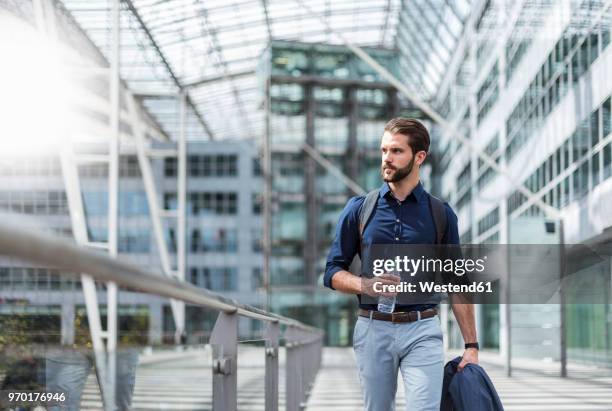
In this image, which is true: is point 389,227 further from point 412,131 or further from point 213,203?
point 213,203

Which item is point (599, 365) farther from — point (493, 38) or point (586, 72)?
point (493, 38)

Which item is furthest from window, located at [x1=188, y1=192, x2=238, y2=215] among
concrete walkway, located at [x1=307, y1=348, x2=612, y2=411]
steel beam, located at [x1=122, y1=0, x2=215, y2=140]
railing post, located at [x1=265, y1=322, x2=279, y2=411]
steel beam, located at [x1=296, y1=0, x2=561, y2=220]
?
railing post, located at [x1=265, y1=322, x2=279, y2=411]

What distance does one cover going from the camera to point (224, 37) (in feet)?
138

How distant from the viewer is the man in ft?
12.6

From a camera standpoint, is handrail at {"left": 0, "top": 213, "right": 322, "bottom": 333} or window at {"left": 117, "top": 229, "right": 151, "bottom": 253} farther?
window at {"left": 117, "top": 229, "right": 151, "bottom": 253}

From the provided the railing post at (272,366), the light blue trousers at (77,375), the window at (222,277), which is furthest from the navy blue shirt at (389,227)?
the window at (222,277)

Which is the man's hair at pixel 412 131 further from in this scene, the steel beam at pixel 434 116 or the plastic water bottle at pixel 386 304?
the steel beam at pixel 434 116

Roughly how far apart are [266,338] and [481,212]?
35.3 m

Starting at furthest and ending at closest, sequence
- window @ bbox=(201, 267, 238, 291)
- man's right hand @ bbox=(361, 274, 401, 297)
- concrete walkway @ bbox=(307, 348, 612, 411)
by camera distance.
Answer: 1. window @ bbox=(201, 267, 238, 291)
2. concrete walkway @ bbox=(307, 348, 612, 411)
3. man's right hand @ bbox=(361, 274, 401, 297)

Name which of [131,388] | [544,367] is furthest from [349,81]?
[131,388]

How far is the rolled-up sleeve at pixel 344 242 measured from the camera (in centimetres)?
400

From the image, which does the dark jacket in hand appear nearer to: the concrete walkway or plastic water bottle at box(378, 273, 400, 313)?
plastic water bottle at box(378, 273, 400, 313)

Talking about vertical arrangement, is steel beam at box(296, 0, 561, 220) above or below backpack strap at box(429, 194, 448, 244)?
above

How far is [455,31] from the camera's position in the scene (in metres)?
42.6
